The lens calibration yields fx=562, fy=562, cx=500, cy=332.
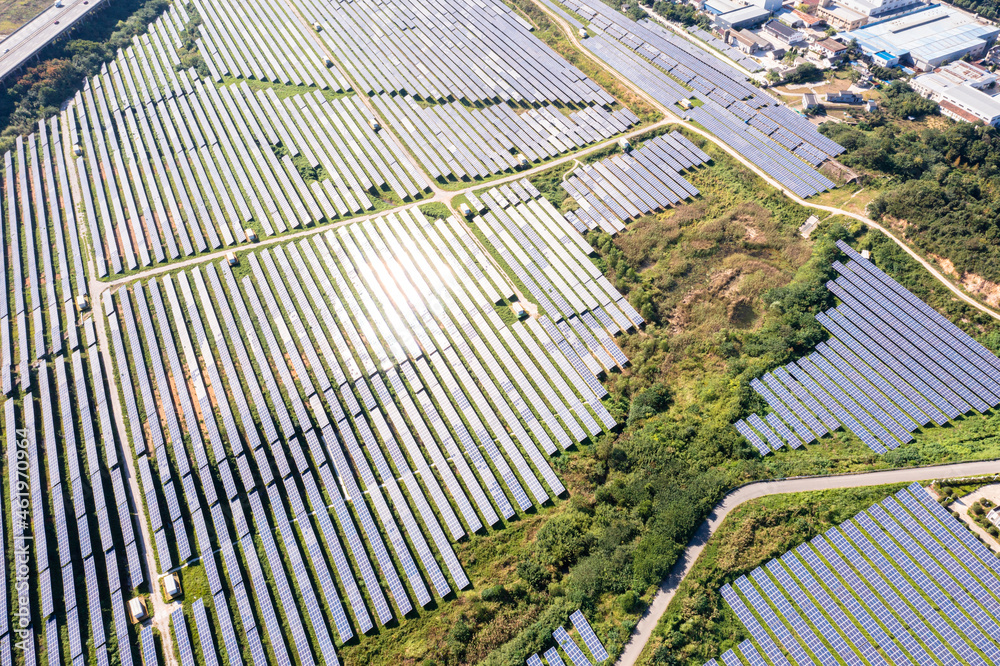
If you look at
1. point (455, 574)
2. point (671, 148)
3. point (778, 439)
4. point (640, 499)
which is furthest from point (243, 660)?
point (671, 148)

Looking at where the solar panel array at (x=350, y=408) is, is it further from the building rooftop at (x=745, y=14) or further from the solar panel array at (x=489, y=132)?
the building rooftop at (x=745, y=14)

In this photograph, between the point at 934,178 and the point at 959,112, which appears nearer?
the point at 934,178

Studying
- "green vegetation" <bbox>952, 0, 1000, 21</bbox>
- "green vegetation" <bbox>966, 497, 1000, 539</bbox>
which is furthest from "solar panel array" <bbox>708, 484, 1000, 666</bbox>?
"green vegetation" <bbox>952, 0, 1000, 21</bbox>

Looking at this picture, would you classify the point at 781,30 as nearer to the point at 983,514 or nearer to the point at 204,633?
the point at 983,514

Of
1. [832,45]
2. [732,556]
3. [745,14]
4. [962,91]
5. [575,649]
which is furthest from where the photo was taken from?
[745,14]

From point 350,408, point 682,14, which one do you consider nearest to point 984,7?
point 682,14
